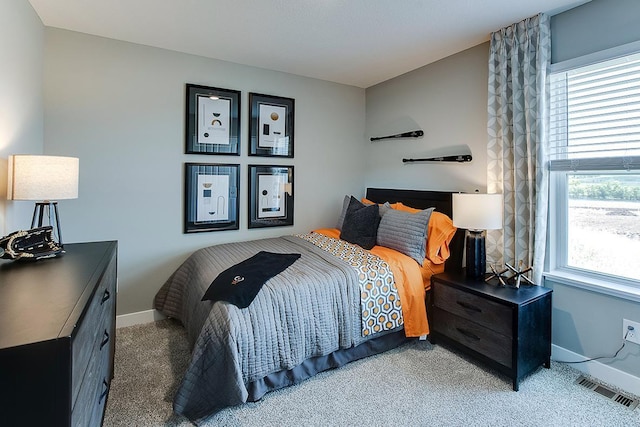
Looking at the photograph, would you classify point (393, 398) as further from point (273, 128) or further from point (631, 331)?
point (273, 128)

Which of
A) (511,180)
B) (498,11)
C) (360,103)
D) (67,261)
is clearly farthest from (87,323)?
(360,103)

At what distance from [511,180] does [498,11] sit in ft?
3.94

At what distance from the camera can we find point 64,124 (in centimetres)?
265

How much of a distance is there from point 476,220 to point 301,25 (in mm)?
1974

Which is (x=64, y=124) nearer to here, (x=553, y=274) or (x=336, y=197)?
(x=336, y=197)

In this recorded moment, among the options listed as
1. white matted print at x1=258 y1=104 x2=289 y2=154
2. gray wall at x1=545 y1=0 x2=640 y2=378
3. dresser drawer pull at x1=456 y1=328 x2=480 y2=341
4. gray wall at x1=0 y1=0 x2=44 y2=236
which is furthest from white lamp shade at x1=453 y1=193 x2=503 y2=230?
gray wall at x1=0 y1=0 x2=44 y2=236

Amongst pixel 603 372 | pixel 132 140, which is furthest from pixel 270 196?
pixel 603 372

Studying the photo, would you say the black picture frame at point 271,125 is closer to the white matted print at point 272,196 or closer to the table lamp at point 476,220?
the white matted print at point 272,196

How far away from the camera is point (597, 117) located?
2170 mm

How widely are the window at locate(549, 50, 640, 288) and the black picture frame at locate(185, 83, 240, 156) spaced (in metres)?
2.71

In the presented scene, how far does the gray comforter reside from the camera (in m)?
1.74

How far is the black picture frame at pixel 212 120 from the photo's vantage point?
312 centimetres

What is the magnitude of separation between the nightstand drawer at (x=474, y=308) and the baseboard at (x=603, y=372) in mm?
645

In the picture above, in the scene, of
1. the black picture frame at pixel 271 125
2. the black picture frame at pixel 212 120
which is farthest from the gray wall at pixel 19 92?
the black picture frame at pixel 271 125
